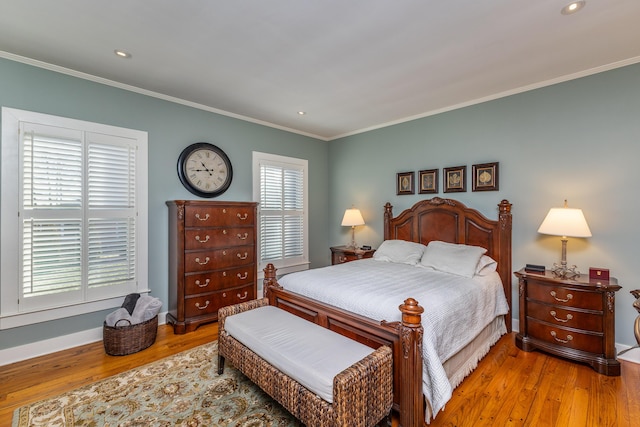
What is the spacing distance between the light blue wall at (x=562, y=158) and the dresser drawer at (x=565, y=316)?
1.76ft

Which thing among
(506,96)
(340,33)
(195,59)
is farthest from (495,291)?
(195,59)

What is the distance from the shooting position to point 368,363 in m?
1.53

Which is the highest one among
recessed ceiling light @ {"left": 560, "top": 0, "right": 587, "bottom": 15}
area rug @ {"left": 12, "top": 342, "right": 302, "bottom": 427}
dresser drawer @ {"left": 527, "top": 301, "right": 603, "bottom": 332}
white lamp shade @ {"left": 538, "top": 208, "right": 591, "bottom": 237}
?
recessed ceiling light @ {"left": 560, "top": 0, "right": 587, "bottom": 15}

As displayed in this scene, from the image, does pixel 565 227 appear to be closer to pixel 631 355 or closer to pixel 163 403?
pixel 631 355

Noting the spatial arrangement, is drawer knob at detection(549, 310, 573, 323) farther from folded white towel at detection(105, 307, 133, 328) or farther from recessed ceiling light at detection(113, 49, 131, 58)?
recessed ceiling light at detection(113, 49, 131, 58)

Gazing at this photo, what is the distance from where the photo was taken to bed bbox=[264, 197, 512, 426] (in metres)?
1.68

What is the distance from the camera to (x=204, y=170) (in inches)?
145

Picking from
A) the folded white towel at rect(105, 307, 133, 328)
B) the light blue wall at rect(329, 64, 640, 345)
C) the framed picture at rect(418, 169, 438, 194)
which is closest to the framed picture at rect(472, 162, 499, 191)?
the light blue wall at rect(329, 64, 640, 345)

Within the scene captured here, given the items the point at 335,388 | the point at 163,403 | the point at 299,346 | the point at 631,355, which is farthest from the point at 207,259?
the point at 631,355

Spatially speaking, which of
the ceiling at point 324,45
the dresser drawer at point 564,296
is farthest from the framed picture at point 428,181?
the dresser drawer at point 564,296

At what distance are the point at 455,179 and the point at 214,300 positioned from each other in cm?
338

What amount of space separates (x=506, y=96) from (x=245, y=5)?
2.99 m

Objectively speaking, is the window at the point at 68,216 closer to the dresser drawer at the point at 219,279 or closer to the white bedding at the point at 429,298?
the dresser drawer at the point at 219,279

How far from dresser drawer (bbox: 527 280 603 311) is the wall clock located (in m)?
3.74
